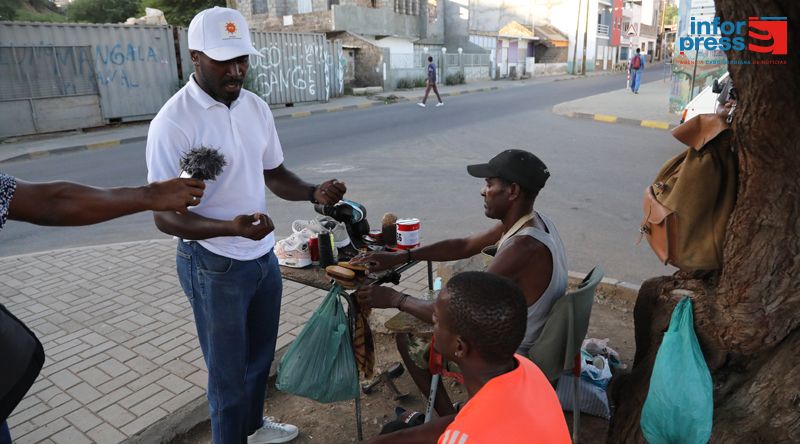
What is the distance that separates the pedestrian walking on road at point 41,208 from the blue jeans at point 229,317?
561 mm

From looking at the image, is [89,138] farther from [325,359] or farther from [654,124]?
[654,124]

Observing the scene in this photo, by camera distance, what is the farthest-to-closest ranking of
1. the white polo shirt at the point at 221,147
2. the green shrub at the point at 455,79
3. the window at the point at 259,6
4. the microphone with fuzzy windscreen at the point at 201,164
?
the window at the point at 259,6, the green shrub at the point at 455,79, the white polo shirt at the point at 221,147, the microphone with fuzzy windscreen at the point at 201,164

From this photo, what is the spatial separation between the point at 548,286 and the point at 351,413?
4.86 ft

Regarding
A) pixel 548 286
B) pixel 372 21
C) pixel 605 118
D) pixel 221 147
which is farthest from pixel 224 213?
pixel 372 21

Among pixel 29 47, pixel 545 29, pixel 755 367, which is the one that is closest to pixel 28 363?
pixel 755 367

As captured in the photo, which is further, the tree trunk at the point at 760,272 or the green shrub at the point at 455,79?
the green shrub at the point at 455,79

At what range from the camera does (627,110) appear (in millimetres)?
16188

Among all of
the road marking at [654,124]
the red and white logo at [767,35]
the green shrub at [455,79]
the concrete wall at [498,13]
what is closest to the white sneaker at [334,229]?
the red and white logo at [767,35]

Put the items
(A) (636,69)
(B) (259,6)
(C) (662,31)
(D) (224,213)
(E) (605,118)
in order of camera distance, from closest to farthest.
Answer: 1. (D) (224,213)
2. (E) (605,118)
3. (A) (636,69)
4. (B) (259,6)
5. (C) (662,31)

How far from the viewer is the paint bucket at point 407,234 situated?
124 inches

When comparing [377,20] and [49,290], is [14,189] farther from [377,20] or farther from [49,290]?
[377,20]

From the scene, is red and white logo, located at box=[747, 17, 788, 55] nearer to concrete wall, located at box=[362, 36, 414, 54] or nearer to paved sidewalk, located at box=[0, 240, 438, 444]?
paved sidewalk, located at box=[0, 240, 438, 444]

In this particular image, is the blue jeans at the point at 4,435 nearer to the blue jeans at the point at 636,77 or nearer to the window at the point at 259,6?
the blue jeans at the point at 636,77

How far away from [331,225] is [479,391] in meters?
1.81
